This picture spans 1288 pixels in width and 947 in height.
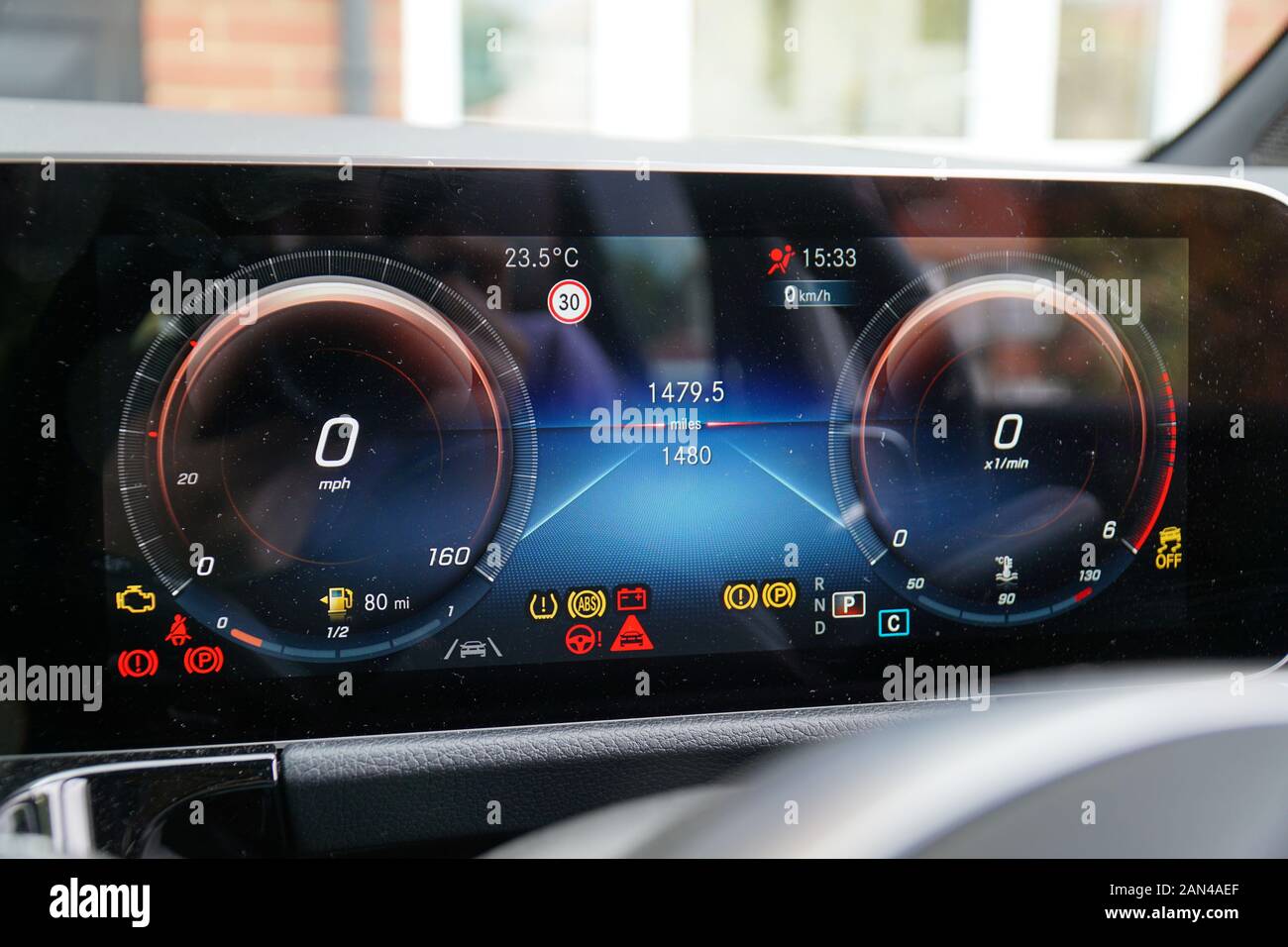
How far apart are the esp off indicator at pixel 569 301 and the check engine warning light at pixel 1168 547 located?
0.72m

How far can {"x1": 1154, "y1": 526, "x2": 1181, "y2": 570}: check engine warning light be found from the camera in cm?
128

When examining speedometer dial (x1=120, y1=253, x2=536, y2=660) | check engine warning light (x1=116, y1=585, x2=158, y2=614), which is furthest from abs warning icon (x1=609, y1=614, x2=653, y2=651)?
check engine warning light (x1=116, y1=585, x2=158, y2=614)

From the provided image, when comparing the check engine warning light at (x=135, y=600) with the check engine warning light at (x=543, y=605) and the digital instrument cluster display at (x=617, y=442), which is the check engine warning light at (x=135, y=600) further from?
the check engine warning light at (x=543, y=605)

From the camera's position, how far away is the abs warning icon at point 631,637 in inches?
45.9

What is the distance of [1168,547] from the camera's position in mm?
1285

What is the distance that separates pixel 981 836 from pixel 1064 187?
2.28 ft

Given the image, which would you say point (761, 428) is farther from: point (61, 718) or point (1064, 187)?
point (61, 718)

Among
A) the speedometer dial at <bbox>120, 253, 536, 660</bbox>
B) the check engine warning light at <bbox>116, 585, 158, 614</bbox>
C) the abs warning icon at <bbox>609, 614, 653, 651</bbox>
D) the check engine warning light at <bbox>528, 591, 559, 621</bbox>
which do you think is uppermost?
the speedometer dial at <bbox>120, 253, 536, 660</bbox>

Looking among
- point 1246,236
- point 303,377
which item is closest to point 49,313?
point 303,377

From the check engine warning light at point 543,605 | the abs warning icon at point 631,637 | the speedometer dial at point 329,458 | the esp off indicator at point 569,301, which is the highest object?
the esp off indicator at point 569,301

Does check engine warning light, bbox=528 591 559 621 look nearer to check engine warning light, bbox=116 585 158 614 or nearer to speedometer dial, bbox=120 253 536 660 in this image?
speedometer dial, bbox=120 253 536 660

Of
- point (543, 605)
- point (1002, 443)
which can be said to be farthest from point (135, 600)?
point (1002, 443)

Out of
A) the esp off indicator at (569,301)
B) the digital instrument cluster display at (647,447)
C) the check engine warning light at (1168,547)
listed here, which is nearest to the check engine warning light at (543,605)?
the digital instrument cluster display at (647,447)

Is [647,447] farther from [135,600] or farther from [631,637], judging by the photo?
[135,600]
